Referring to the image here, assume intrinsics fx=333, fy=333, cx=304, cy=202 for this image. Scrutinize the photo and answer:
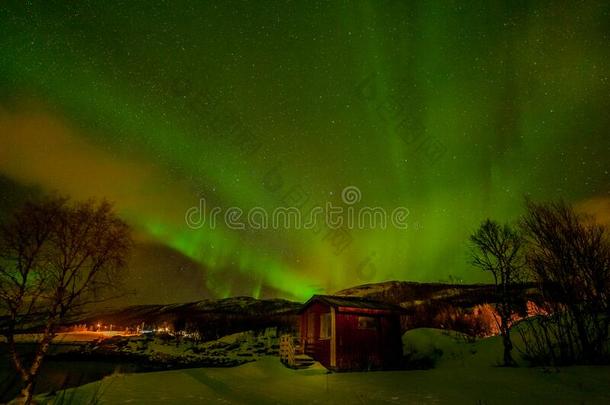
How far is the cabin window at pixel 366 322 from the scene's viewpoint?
22769 millimetres

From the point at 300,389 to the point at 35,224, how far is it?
11.2m

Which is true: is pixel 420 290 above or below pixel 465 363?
above

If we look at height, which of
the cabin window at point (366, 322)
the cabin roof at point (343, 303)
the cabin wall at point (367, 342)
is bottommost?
the cabin wall at point (367, 342)

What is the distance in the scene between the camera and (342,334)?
21.7 meters

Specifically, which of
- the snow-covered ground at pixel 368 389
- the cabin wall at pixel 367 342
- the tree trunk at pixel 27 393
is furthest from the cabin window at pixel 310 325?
the tree trunk at pixel 27 393

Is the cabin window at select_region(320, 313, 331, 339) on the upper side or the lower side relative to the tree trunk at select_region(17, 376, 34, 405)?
upper

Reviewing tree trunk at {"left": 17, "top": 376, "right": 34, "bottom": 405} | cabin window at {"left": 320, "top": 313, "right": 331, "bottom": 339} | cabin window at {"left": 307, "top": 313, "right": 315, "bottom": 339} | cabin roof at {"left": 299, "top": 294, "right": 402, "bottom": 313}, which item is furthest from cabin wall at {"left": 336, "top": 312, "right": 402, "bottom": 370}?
tree trunk at {"left": 17, "top": 376, "right": 34, "bottom": 405}

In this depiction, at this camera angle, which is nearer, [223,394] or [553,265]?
[223,394]

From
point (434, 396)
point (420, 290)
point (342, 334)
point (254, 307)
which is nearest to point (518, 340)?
point (342, 334)

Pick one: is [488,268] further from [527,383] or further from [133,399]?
[133,399]

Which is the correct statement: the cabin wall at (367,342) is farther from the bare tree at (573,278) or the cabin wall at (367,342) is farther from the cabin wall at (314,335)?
the bare tree at (573,278)

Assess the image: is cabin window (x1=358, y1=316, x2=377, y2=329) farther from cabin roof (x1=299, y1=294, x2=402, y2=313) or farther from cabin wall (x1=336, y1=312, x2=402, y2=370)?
cabin roof (x1=299, y1=294, x2=402, y2=313)

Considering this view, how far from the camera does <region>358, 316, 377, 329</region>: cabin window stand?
22.8 metres

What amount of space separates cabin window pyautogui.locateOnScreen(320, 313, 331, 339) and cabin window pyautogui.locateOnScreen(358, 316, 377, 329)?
2154mm
